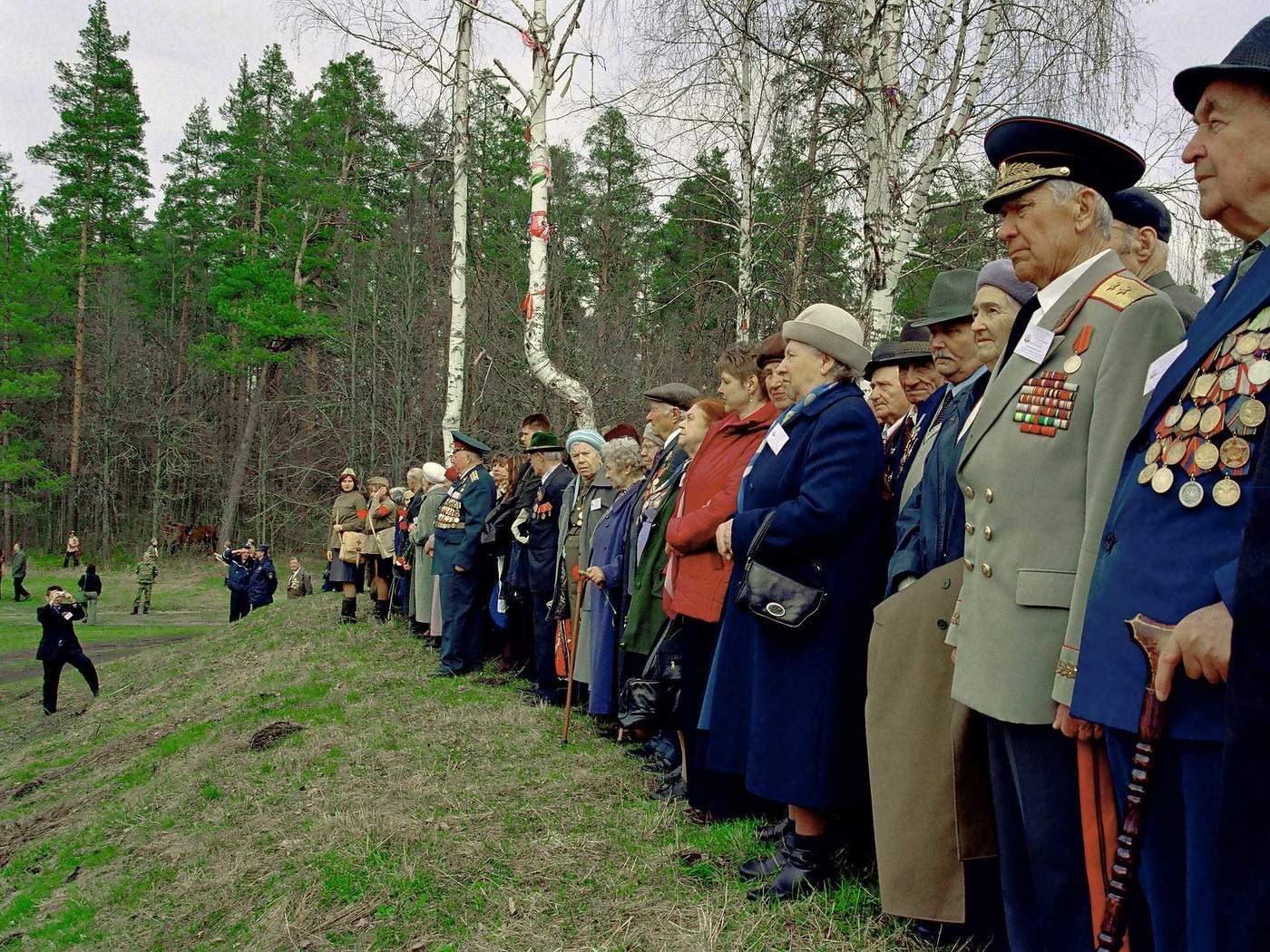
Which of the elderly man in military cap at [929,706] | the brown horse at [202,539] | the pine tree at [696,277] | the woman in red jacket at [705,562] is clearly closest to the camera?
the elderly man in military cap at [929,706]

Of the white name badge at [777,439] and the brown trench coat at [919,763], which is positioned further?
the white name badge at [777,439]

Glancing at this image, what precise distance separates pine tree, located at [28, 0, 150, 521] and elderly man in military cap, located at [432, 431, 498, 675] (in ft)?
118

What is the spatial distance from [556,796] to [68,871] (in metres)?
3.74

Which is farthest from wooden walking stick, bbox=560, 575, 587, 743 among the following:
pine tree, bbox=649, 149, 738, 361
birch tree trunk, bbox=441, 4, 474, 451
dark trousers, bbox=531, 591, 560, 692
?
pine tree, bbox=649, 149, 738, 361

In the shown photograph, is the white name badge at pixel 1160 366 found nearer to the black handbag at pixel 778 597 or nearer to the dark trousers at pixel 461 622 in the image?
the black handbag at pixel 778 597

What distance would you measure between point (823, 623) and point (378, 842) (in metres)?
2.69

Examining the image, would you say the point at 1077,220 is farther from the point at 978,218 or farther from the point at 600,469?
the point at 978,218

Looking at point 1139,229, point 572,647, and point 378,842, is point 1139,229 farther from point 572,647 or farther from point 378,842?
point 572,647

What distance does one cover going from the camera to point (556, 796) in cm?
518

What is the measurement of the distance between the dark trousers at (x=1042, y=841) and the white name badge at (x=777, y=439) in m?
1.63

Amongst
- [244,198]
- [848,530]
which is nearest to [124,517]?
[244,198]

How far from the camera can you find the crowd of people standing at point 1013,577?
164cm

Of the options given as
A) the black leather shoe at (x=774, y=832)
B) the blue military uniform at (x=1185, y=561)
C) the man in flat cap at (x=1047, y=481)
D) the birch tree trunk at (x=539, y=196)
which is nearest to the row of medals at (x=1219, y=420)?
the blue military uniform at (x=1185, y=561)

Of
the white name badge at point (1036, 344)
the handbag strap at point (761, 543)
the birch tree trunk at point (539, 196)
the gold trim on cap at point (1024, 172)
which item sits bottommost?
the handbag strap at point (761, 543)
